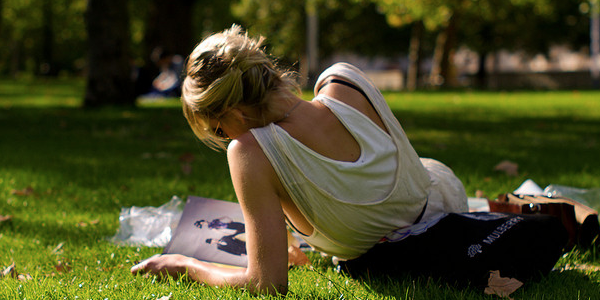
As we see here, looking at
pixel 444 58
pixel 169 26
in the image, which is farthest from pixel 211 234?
pixel 444 58

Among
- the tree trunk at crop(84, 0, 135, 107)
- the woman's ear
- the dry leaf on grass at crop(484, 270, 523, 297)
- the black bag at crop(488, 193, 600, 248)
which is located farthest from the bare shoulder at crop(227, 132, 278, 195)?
the tree trunk at crop(84, 0, 135, 107)

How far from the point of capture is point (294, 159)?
2.29 metres

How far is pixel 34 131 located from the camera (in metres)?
8.16

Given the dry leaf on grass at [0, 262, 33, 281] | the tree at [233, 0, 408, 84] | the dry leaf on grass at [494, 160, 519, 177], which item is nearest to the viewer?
the dry leaf on grass at [0, 262, 33, 281]

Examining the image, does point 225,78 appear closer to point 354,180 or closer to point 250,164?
point 250,164

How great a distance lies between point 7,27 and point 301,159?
44.8 m

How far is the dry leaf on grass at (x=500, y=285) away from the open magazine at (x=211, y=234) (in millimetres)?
1083

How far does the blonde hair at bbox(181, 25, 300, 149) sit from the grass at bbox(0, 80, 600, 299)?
28.1 inches

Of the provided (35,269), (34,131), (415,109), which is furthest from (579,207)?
(415,109)

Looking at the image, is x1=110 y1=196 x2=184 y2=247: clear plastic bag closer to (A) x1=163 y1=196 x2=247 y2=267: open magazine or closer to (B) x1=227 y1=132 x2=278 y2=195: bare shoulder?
(A) x1=163 y1=196 x2=247 y2=267: open magazine

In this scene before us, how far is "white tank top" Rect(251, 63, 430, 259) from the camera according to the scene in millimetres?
2299

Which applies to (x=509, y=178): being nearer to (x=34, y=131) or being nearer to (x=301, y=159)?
(x=301, y=159)

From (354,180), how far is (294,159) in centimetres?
28

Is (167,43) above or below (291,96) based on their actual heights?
below
